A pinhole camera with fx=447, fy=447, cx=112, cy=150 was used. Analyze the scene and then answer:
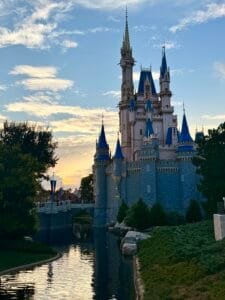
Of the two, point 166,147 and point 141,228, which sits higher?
point 166,147

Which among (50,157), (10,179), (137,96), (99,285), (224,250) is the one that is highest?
(137,96)

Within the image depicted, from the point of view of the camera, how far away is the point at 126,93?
76625 mm

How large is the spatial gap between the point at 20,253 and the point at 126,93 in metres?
51.2

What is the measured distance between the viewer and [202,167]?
123ft

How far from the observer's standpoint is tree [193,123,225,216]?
3562 cm

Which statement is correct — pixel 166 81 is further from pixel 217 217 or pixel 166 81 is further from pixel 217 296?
pixel 217 296

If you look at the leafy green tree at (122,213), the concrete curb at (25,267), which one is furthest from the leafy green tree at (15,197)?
the leafy green tree at (122,213)

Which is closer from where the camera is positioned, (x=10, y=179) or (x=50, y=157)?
(x=10, y=179)

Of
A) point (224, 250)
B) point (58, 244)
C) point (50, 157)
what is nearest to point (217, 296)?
point (224, 250)

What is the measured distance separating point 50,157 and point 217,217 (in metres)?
29.4

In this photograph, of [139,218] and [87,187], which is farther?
[87,187]

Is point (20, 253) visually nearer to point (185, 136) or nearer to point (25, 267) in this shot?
point (25, 267)

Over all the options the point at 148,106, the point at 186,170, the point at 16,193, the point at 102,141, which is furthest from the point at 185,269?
the point at 148,106

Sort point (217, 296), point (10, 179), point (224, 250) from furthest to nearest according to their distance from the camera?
point (10, 179)
point (224, 250)
point (217, 296)
